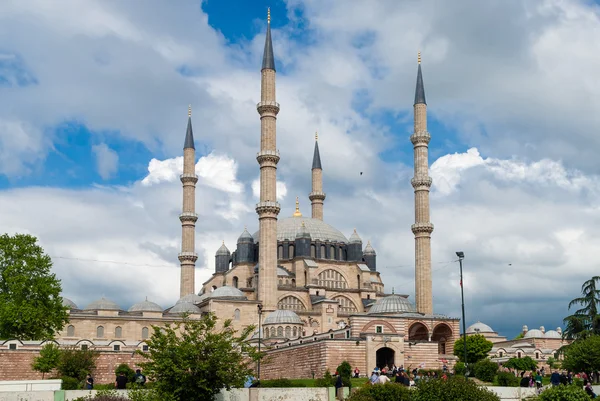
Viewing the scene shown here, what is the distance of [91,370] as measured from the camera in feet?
126

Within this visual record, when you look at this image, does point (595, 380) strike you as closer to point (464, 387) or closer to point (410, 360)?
point (410, 360)

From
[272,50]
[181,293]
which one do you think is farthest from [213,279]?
[272,50]

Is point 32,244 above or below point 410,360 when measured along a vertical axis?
above

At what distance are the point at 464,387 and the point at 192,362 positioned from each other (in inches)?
296

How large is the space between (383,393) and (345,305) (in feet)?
129

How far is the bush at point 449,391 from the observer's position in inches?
877

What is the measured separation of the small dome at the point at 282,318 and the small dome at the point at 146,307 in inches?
390

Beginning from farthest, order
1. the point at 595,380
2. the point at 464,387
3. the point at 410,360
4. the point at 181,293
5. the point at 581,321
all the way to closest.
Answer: the point at 181,293, the point at 410,360, the point at 581,321, the point at 595,380, the point at 464,387

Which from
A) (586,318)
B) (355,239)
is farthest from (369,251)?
(586,318)

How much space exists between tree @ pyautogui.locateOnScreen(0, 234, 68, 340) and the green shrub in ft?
86.9

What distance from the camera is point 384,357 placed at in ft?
147

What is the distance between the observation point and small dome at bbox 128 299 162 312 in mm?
58094

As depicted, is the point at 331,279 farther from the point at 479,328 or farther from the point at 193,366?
the point at 193,366

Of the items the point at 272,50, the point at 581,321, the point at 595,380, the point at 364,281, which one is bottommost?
the point at 595,380
